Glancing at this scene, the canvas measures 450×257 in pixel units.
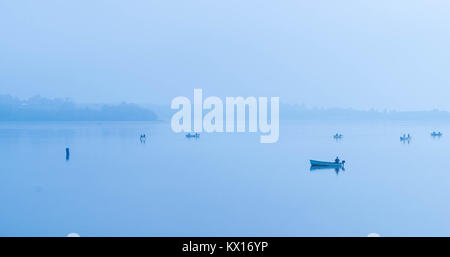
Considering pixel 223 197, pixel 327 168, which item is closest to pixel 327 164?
pixel 327 168

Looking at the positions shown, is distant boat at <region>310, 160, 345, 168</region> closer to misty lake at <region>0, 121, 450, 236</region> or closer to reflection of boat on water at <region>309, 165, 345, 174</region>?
reflection of boat on water at <region>309, 165, 345, 174</region>

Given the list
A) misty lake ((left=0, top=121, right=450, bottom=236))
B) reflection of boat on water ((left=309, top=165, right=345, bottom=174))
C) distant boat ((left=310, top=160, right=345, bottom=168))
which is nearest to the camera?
misty lake ((left=0, top=121, right=450, bottom=236))

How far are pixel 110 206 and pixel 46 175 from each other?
281cm


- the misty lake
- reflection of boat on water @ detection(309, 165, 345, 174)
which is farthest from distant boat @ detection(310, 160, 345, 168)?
the misty lake

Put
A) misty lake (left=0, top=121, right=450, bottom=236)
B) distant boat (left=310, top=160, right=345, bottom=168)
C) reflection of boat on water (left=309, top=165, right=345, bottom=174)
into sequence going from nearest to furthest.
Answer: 1. misty lake (left=0, top=121, right=450, bottom=236)
2. reflection of boat on water (left=309, top=165, right=345, bottom=174)
3. distant boat (left=310, top=160, right=345, bottom=168)

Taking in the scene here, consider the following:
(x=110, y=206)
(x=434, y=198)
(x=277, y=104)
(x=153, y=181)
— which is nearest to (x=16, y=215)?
(x=110, y=206)

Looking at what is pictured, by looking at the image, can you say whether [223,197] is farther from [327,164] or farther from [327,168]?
[327,164]

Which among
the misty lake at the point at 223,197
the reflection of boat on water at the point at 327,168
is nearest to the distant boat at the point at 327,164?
the reflection of boat on water at the point at 327,168

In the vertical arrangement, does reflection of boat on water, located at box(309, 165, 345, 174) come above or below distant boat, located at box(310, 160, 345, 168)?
below

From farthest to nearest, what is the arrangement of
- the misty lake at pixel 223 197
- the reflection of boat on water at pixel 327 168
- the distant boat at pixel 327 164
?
the distant boat at pixel 327 164 → the reflection of boat on water at pixel 327 168 → the misty lake at pixel 223 197

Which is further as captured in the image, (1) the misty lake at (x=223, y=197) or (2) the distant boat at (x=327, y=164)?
(2) the distant boat at (x=327, y=164)

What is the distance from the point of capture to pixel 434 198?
532cm

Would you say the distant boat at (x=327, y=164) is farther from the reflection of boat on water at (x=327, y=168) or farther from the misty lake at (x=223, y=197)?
the misty lake at (x=223, y=197)
